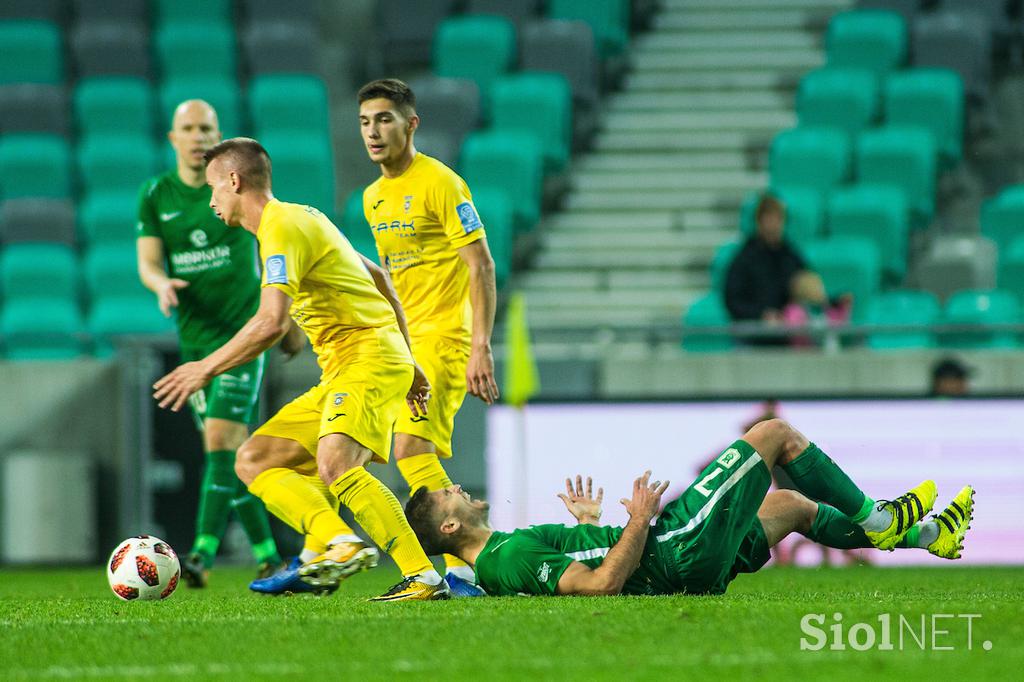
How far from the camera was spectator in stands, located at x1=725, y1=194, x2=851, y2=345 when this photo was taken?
10508 mm

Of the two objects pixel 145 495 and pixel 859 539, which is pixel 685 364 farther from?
pixel 859 539

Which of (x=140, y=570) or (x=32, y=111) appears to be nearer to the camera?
(x=140, y=570)

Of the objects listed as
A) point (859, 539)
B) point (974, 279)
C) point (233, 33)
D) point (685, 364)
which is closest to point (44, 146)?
point (233, 33)

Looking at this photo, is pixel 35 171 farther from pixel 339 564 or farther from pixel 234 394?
pixel 339 564

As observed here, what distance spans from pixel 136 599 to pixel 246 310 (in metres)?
1.84

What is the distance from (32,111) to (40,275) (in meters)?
2.26

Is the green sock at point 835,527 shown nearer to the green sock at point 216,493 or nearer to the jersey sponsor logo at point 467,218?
the jersey sponsor logo at point 467,218

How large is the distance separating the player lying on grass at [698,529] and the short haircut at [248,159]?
1323 millimetres

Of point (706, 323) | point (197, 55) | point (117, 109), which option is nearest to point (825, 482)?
point (706, 323)

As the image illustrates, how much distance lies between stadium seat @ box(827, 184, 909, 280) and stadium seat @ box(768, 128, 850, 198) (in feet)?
1.76

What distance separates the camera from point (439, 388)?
6.95 metres

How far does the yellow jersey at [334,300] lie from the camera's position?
6016 millimetres

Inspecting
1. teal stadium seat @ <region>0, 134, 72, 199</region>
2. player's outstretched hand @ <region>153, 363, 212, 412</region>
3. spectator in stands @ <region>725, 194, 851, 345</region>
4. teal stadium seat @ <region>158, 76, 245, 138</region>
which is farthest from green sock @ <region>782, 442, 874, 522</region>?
teal stadium seat @ <region>0, 134, 72, 199</region>

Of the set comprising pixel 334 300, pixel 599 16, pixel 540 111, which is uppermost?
pixel 599 16
